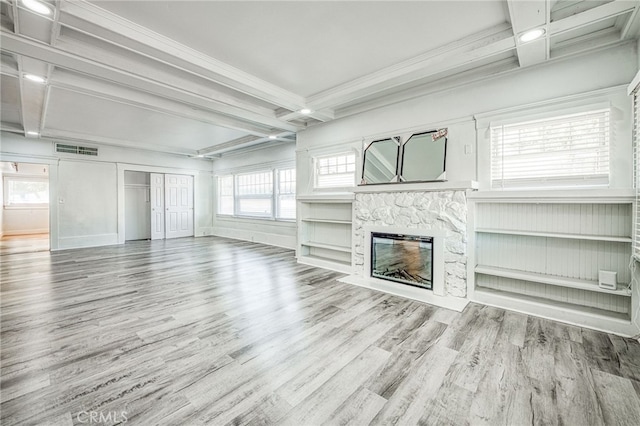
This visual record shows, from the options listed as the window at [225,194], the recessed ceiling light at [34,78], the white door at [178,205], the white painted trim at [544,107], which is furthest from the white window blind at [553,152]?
the white door at [178,205]

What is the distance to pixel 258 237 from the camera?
7934mm

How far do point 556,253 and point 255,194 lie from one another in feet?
22.7

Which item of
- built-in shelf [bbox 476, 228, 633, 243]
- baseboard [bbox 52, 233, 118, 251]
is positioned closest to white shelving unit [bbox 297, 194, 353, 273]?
built-in shelf [bbox 476, 228, 633, 243]

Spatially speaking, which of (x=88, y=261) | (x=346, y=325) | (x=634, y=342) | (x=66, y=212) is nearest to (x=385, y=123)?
(x=346, y=325)

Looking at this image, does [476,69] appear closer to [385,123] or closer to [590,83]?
[590,83]

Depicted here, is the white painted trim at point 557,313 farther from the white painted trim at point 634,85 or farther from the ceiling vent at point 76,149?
the ceiling vent at point 76,149

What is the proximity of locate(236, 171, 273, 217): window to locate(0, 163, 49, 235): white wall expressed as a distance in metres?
7.57

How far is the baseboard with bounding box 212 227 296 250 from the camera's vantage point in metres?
7.02

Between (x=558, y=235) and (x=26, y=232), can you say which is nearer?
(x=558, y=235)

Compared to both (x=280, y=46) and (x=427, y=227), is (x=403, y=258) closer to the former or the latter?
(x=427, y=227)

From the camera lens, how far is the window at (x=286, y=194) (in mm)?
6965

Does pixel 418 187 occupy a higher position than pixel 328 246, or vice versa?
pixel 418 187

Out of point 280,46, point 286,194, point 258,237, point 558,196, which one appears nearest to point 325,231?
point 286,194

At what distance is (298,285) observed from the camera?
3908 millimetres
